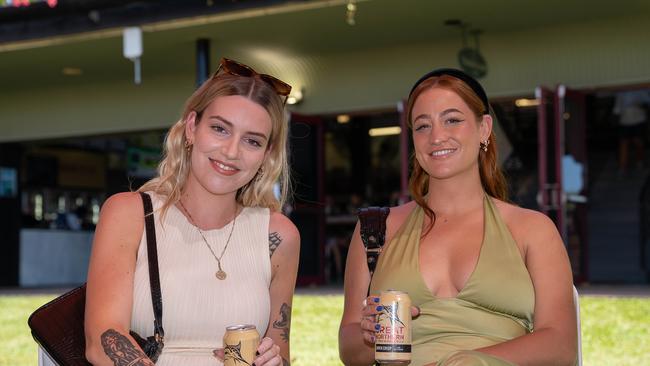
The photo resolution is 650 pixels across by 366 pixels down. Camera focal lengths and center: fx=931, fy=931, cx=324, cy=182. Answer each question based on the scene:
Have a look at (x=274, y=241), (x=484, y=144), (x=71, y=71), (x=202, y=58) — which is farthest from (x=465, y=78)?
(x=71, y=71)

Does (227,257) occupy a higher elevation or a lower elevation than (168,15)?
lower

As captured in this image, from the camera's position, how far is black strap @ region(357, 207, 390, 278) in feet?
9.66

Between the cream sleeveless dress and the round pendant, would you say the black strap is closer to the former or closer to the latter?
the cream sleeveless dress

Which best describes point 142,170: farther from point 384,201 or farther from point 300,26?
point 300,26

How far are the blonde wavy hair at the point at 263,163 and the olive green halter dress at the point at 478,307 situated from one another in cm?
53

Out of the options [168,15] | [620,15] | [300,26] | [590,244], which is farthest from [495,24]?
[590,244]

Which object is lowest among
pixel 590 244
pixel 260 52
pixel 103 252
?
pixel 590 244

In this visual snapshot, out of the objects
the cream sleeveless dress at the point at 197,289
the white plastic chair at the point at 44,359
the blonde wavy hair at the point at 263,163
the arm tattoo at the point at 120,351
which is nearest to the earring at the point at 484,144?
the blonde wavy hair at the point at 263,163

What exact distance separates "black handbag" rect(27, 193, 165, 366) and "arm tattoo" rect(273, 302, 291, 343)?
399 millimetres

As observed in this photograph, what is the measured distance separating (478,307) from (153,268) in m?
0.96

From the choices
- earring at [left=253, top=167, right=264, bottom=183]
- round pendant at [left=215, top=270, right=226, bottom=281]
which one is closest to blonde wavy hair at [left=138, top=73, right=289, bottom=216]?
earring at [left=253, top=167, right=264, bottom=183]

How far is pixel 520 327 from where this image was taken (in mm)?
2779

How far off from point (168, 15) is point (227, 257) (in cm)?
741

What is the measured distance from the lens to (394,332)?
2314mm
